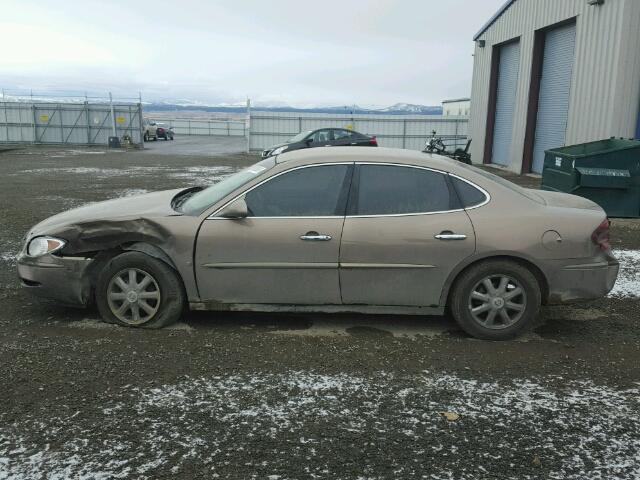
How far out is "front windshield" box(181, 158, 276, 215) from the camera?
4.72 meters

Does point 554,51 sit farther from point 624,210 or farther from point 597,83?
point 624,210

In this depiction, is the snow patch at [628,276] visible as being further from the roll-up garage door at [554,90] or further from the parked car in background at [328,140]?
the parked car in background at [328,140]

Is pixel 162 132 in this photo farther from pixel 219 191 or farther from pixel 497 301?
pixel 497 301

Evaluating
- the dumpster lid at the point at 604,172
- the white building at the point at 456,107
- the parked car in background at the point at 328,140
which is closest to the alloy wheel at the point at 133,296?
the dumpster lid at the point at 604,172

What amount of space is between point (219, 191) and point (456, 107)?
129 feet

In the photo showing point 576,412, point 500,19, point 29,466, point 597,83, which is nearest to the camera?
point 29,466

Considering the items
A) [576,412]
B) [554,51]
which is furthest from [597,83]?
[576,412]

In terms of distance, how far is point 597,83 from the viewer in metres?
13.6

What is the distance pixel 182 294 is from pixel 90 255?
83 centimetres

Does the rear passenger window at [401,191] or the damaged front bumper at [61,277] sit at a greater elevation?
the rear passenger window at [401,191]

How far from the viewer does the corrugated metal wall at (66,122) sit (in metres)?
35.0

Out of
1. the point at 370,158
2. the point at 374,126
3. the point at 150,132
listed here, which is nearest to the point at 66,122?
the point at 150,132

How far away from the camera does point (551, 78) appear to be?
17.0 meters

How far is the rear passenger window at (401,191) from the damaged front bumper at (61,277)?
7.49 ft
